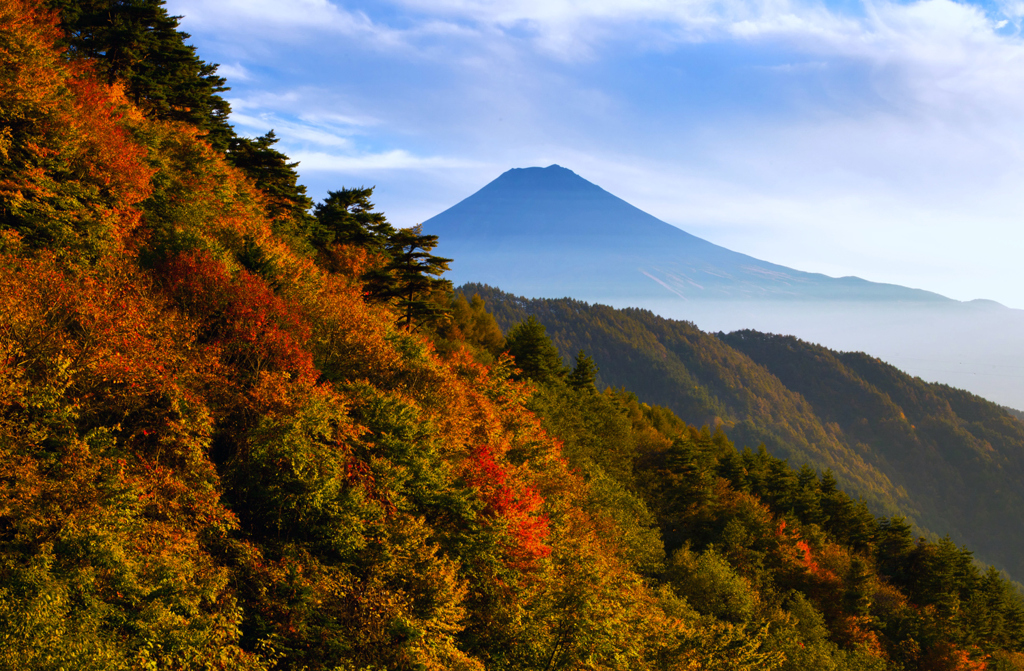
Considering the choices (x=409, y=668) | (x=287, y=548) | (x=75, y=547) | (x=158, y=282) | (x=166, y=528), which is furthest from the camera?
(x=158, y=282)

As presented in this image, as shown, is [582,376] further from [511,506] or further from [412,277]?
[511,506]

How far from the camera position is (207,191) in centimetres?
3031

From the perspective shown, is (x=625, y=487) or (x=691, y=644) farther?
(x=625, y=487)

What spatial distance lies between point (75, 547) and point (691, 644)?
2245cm

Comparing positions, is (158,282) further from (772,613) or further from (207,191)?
(772,613)

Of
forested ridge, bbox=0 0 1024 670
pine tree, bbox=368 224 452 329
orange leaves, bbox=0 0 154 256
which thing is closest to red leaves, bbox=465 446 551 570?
forested ridge, bbox=0 0 1024 670

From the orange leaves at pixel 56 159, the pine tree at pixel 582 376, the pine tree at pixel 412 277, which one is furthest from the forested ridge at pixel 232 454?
the pine tree at pixel 582 376

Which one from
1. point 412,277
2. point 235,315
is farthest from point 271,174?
point 235,315

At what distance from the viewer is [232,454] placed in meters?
19.5

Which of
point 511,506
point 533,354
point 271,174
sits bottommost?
point 511,506

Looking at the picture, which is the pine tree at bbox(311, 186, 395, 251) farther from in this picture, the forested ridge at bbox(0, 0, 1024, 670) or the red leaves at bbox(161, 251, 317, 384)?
the red leaves at bbox(161, 251, 317, 384)

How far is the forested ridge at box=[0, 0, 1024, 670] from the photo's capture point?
13477 mm

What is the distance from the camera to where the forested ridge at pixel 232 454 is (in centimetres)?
1348

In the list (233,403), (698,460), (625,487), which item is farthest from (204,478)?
(698,460)
